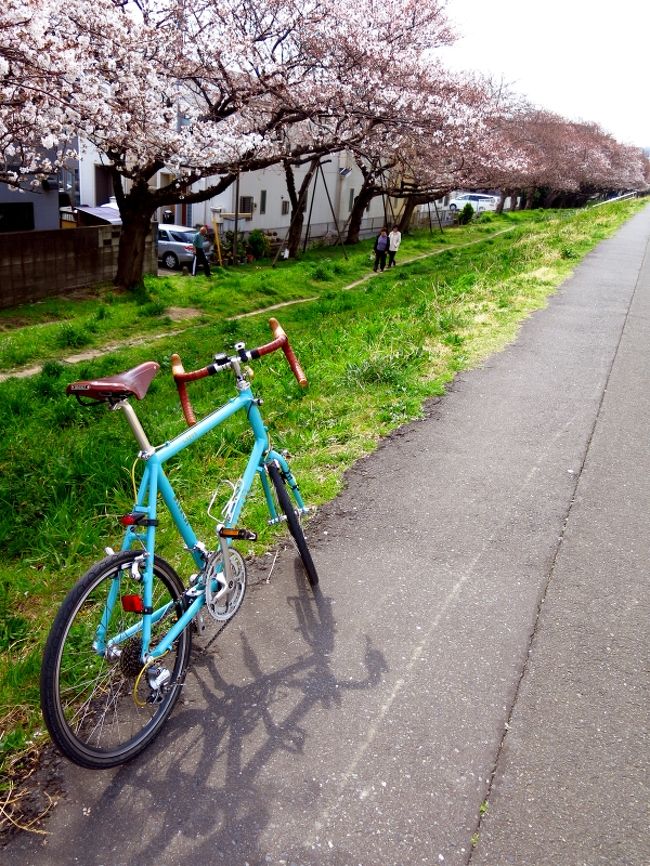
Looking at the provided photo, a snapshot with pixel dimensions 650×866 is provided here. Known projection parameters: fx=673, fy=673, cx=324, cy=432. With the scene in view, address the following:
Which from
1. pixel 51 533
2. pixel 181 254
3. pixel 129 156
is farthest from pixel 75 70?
pixel 181 254

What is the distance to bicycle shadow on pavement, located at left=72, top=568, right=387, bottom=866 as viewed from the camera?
8.41 feet


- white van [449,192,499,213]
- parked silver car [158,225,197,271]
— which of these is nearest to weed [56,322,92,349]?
parked silver car [158,225,197,271]

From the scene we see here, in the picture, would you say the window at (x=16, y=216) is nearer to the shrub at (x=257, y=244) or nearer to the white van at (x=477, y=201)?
the shrub at (x=257, y=244)

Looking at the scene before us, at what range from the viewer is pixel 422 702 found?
323cm

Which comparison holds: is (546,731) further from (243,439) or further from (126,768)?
(243,439)

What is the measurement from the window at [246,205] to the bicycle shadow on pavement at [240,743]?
30817mm

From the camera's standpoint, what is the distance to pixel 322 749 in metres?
Answer: 2.95

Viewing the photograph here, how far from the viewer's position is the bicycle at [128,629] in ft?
8.69

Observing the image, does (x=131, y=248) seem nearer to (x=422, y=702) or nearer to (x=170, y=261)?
(x=170, y=261)

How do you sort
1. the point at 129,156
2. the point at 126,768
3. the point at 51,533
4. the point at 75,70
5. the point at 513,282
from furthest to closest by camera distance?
the point at 129,156
the point at 513,282
the point at 75,70
the point at 51,533
the point at 126,768

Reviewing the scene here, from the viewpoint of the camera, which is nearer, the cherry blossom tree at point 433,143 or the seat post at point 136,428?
the seat post at point 136,428

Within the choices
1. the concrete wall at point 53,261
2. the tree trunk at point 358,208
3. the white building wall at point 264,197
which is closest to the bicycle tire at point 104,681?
the concrete wall at point 53,261

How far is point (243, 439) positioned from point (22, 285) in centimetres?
1443

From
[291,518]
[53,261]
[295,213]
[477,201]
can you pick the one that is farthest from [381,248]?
[477,201]
